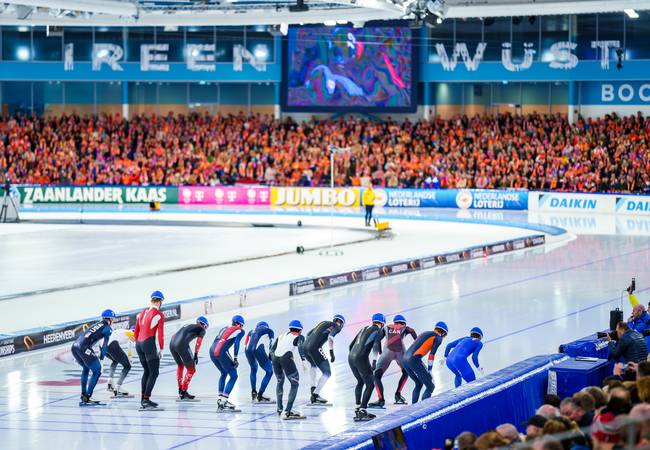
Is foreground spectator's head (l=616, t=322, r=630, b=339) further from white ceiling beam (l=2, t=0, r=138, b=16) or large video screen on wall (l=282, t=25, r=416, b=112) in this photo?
large video screen on wall (l=282, t=25, r=416, b=112)

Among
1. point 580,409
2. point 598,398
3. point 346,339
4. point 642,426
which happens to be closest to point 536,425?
point 580,409

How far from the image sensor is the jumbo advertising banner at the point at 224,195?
46.6 meters

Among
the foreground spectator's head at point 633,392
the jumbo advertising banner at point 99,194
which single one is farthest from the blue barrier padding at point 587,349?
the jumbo advertising banner at point 99,194

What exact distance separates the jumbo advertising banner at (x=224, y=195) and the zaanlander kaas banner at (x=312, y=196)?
2.18 ft

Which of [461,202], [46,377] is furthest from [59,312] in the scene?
[461,202]

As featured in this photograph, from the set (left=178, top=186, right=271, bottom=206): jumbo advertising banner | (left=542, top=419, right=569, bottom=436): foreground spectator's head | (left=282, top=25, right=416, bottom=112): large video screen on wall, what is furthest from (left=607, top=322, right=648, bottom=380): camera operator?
(left=282, top=25, right=416, bottom=112): large video screen on wall

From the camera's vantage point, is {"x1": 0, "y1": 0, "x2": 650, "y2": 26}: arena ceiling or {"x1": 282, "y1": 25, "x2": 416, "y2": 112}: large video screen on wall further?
{"x1": 282, "y1": 25, "x2": 416, "y2": 112}: large video screen on wall

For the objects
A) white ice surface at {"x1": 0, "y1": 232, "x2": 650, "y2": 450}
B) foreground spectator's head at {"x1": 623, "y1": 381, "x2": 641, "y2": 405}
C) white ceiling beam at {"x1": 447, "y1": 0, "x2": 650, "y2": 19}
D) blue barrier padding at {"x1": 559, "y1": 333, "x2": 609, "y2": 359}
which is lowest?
white ice surface at {"x1": 0, "y1": 232, "x2": 650, "y2": 450}

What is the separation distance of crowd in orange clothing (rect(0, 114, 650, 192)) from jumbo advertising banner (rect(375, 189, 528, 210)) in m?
0.49

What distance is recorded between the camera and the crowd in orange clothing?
4522cm

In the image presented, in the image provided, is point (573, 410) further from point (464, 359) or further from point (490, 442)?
point (464, 359)

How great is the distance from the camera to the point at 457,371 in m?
13.9

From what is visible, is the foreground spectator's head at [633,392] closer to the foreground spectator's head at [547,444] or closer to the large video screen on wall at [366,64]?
the foreground spectator's head at [547,444]

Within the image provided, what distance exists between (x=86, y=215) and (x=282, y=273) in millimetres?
17473
